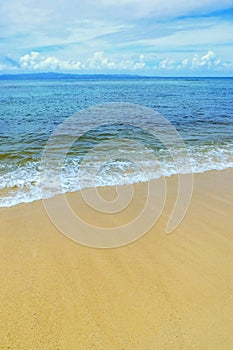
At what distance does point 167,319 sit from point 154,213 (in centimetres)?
227

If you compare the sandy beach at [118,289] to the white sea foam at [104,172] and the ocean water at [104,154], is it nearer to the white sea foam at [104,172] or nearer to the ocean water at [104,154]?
the white sea foam at [104,172]

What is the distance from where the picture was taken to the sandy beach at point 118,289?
8.50 feet

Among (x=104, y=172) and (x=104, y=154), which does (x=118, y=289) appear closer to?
(x=104, y=172)

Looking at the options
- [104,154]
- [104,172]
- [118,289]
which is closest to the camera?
[118,289]

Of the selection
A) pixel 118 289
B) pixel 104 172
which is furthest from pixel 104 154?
pixel 118 289

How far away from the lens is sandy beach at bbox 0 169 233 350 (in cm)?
259

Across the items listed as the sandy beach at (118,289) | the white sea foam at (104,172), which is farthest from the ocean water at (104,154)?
the sandy beach at (118,289)

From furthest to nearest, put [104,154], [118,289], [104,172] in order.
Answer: [104,154] < [104,172] < [118,289]

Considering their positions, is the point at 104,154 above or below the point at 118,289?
above

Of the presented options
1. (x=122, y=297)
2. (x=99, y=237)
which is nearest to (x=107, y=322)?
(x=122, y=297)

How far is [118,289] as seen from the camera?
3135 millimetres

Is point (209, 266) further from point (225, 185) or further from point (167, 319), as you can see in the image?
point (225, 185)

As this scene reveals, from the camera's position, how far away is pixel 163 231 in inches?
170

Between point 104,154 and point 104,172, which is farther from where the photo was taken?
point 104,154
